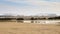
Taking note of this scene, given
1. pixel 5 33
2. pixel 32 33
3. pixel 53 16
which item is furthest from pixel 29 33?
pixel 53 16

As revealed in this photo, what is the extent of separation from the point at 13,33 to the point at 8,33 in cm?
25

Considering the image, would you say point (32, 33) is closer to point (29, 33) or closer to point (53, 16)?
point (29, 33)

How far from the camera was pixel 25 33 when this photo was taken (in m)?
8.34

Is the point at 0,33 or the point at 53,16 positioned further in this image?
the point at 53,16

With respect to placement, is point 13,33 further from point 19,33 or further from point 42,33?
point 42,33

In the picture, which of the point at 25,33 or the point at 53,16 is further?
the point at 53,16

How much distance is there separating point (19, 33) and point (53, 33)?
1.71 m

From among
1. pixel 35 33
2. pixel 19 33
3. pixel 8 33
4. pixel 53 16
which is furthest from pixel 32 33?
pixel 53 16

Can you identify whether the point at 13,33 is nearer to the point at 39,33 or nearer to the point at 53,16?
the point at 39,33

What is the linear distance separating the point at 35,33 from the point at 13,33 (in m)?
1.09

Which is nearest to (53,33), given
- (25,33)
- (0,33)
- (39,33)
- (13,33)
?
(39,33)

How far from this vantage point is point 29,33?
841 cm

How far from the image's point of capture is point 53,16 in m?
22.8

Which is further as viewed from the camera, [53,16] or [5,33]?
[53,16]
